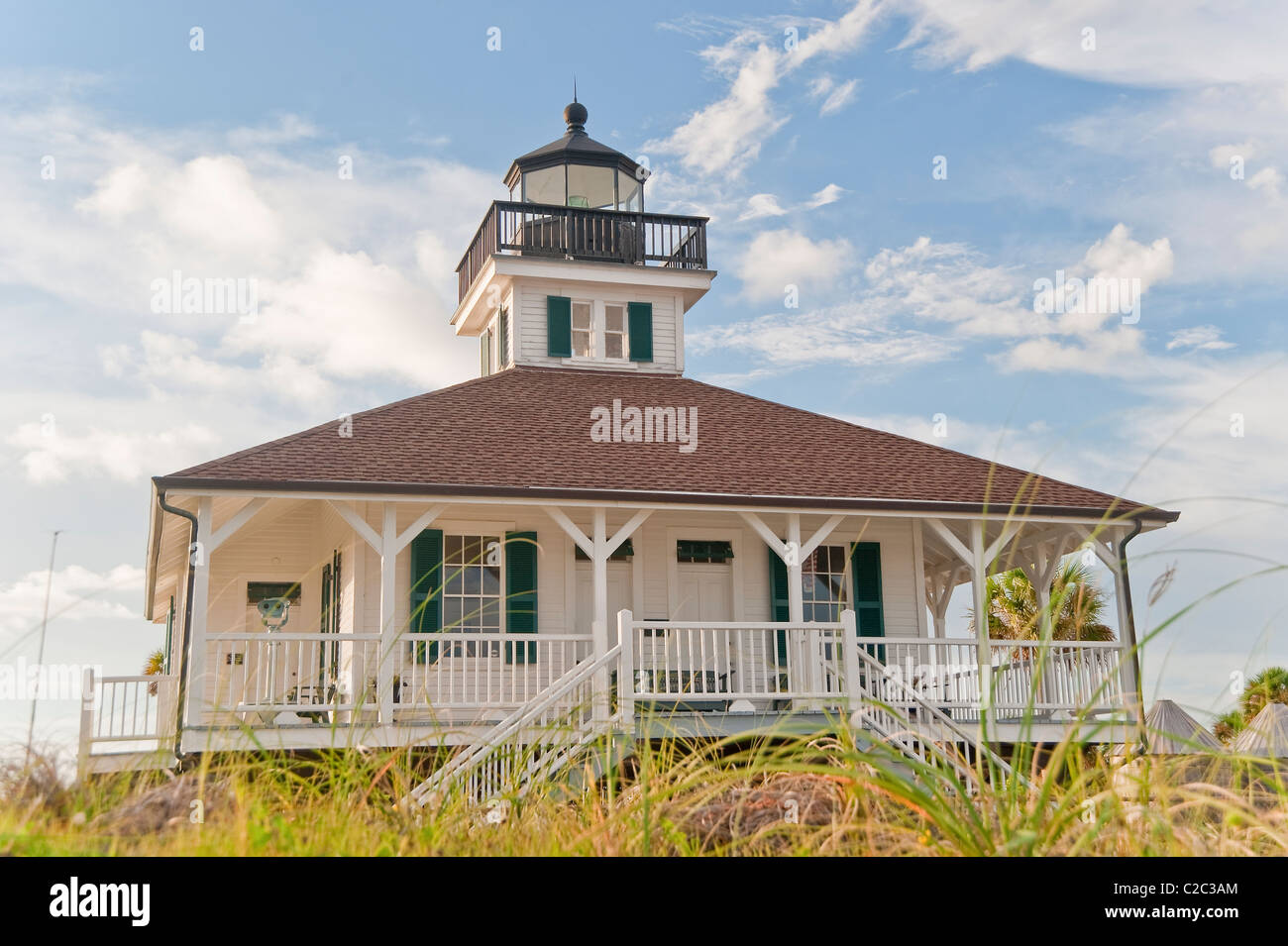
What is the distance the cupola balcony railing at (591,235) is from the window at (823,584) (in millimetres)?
6262

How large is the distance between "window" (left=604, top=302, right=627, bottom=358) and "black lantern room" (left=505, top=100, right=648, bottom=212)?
218cm

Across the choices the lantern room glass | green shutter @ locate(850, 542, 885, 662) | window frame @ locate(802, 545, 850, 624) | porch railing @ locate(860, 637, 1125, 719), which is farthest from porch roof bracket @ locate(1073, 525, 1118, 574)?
the lantern room glass

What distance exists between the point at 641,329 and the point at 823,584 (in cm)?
590

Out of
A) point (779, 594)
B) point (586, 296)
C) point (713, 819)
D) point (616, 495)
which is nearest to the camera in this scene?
point (713, 819)

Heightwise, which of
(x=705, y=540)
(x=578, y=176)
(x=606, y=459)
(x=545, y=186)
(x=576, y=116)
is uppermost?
(x=576, y=116)

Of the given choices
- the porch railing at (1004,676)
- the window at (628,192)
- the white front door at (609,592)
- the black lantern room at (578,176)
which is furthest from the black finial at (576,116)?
the porch railing at (1004,676)

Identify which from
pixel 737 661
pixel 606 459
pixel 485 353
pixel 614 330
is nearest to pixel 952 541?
pixel 737 661

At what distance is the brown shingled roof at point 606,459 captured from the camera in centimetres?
1396

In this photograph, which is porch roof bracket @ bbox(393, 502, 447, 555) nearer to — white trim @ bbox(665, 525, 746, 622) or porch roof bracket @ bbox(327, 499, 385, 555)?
porch roof bracket @ bbox(327, 499, 385, 555)

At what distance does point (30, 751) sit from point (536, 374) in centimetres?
1533

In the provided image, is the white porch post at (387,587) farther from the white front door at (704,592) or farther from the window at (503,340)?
the window at (503,340)

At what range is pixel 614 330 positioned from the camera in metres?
20.5

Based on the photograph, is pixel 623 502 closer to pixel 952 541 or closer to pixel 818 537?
pixel 818 537

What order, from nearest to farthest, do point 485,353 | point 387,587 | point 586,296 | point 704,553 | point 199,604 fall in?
point 199,604, point 387,587, point 704,553, point 586,296, point 485,353
